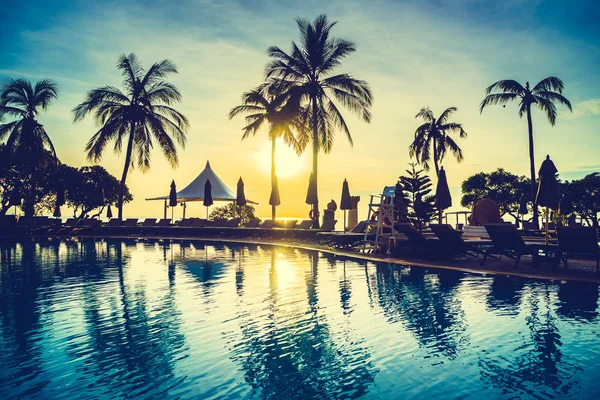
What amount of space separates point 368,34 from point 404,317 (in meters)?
8.86

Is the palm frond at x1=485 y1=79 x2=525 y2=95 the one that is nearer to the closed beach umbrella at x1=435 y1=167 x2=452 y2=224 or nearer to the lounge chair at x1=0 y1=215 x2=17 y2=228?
the closed beach umbrella at x1=435 y1=167 x2=452 y2=224

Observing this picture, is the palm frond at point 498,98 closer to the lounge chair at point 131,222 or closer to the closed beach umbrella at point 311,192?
the closed beach umbrella at point 311,192

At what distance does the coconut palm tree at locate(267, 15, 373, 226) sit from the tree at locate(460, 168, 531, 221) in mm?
32440

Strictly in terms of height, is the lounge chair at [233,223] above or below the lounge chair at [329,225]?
above

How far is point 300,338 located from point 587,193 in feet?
183

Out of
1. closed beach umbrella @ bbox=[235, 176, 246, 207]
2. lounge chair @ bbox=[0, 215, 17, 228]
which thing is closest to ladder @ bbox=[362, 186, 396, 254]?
closed beach umbrella @ bbox=[235, 176, 246, 207]

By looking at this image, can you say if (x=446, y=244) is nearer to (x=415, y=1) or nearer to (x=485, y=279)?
(x=485, y=279)

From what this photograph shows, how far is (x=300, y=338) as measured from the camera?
580 centimetres

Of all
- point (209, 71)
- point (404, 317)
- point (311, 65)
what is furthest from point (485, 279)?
point (311, 65)

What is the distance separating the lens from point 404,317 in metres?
6.84

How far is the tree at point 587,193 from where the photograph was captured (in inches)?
2012

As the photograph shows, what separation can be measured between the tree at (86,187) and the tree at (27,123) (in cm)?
1230

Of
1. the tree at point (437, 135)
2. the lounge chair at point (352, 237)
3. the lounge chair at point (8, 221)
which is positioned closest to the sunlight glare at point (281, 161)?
the tree at point (437, 135)

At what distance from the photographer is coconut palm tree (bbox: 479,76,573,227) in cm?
2903
